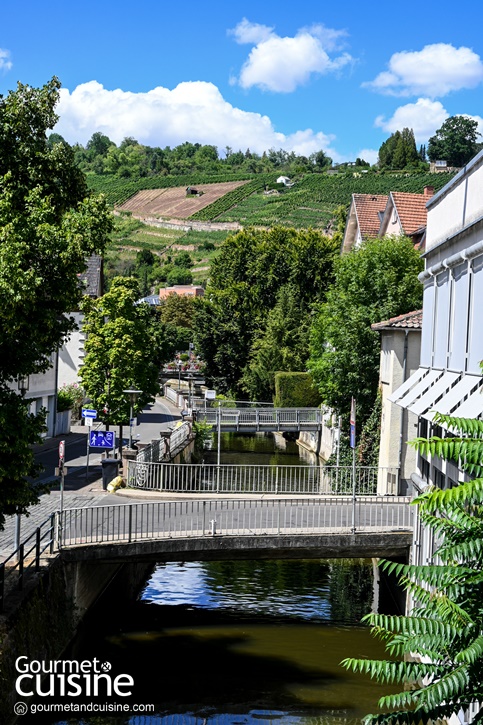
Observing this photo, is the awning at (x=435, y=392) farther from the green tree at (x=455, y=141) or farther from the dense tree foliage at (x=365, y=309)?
the green tree at (x=455, y=141)

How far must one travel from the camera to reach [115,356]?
135ft

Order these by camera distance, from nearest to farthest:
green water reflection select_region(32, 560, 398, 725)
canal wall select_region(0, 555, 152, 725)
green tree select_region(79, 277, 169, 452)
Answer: canal wall select_region(0, 555, 152, 725) → green water reflection select_region(32, 560, 398, 725) → green tree select_region(79, 277, 169, 452)

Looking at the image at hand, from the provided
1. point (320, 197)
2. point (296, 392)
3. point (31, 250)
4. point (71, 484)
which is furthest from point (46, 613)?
point (320, 197)

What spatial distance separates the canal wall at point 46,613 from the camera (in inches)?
627

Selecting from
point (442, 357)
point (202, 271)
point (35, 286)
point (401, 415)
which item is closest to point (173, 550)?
point (442, 357)

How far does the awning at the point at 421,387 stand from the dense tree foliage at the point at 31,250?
7001 mm

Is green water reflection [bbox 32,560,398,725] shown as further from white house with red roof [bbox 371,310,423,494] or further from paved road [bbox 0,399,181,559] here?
white house with red roof [bbox 371,310,423,494]

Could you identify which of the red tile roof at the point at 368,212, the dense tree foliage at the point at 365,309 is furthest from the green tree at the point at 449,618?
the red tile roof at the point at 368,212

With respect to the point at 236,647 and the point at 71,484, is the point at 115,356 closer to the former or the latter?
the point at 71,484

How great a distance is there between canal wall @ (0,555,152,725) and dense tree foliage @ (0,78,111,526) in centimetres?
158

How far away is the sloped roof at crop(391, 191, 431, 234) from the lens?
152 feet

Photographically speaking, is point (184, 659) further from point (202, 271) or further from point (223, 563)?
point (202, 271)

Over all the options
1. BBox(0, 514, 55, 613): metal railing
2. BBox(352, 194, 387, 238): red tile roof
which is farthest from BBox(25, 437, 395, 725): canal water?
BBox(352, 194, 387, 238): red tile roof

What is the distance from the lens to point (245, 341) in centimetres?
7256
